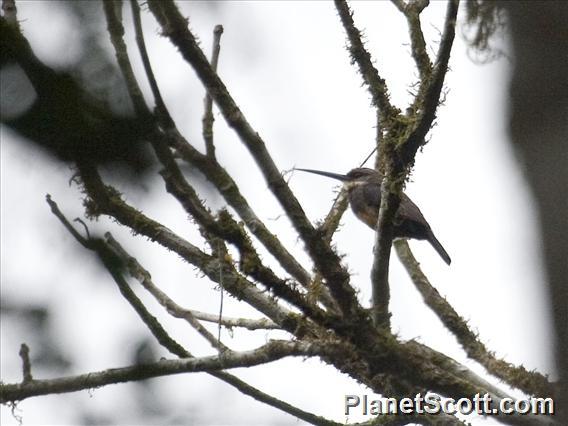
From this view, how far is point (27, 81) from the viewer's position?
1.65 metres

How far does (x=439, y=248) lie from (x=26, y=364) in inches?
185

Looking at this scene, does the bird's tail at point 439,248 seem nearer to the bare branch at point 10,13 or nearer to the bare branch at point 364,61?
the bare branch at point 364,61

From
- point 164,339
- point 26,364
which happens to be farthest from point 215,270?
point 26,364

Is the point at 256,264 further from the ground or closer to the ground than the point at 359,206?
closer to the ground

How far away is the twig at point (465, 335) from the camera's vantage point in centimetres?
395

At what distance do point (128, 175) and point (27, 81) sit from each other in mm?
313

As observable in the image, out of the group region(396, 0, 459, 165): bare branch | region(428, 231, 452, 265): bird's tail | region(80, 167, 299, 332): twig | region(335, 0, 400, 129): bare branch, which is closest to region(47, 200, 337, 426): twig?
region(80, 167, 299, 332): twig

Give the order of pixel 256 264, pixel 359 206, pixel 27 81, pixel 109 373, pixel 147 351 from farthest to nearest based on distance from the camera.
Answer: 1. pixel 359 206
2. pixel 256 264
3. pixel 109 373
4. pixel 147 351
5. pixel 27 81

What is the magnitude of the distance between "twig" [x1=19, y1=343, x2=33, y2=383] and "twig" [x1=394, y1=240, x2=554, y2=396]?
2.11 metres

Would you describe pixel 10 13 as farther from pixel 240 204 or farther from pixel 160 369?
pixel 240 204

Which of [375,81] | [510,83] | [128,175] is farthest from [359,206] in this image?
[510,83]

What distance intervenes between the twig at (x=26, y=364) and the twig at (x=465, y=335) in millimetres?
2106

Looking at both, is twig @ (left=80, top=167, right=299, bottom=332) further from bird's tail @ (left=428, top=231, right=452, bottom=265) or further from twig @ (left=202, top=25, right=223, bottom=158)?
bird's tail @ (left=428, top=231, right=452, bottom=265)

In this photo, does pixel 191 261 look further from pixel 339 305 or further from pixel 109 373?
pixel 109 373
